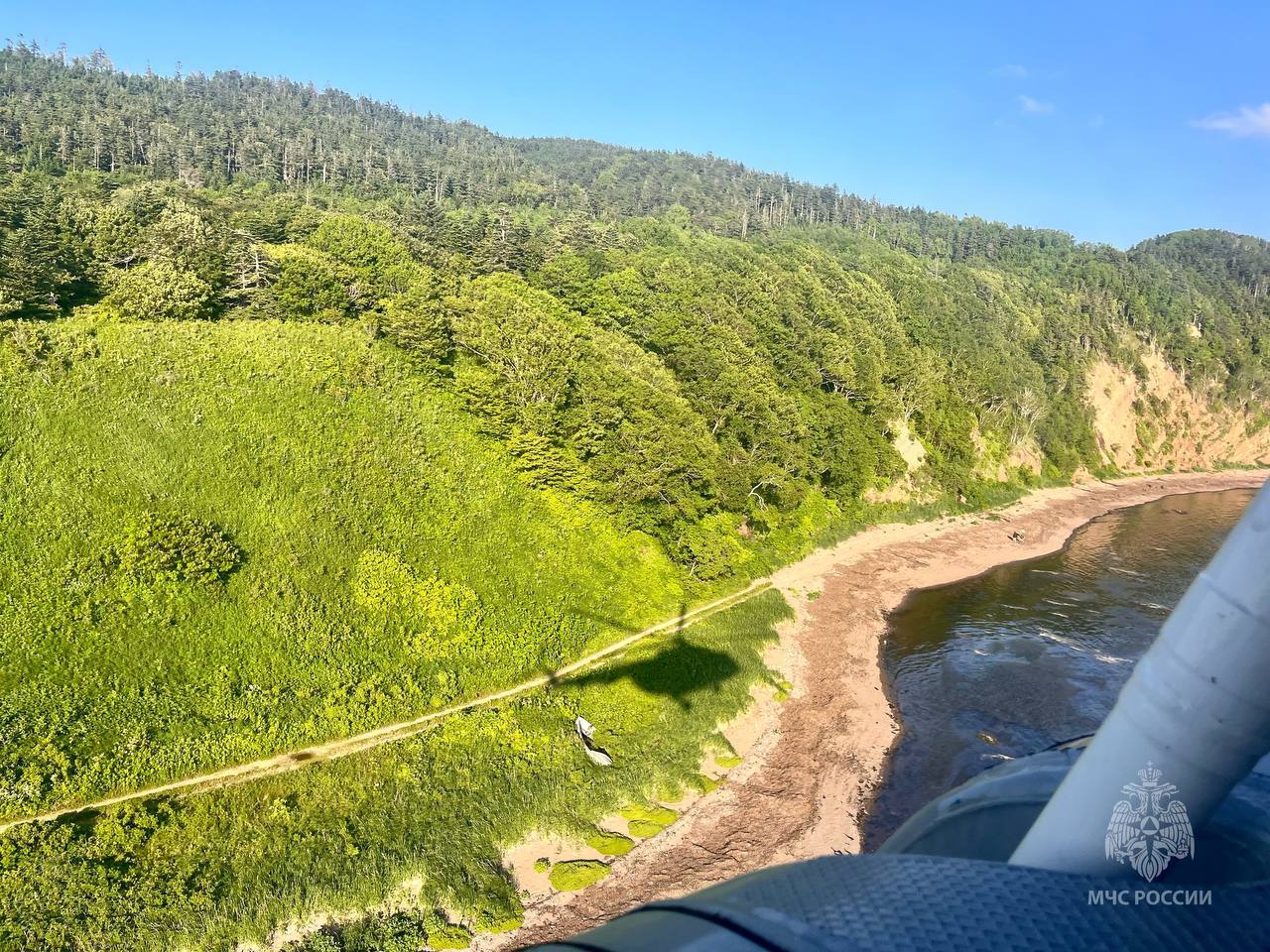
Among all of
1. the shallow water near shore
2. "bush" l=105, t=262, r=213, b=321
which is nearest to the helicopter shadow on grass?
the shallow water near shore

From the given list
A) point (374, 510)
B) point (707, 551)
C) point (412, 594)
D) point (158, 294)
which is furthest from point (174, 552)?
point (707, 551)

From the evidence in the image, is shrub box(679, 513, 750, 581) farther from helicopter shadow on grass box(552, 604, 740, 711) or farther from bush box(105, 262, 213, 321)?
bush box(105, 262, 213, 321)

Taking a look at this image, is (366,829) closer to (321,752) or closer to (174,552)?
(321,752)

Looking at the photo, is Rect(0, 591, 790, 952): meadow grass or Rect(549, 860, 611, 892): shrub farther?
Rect(549, 860, 611, 892): shrub

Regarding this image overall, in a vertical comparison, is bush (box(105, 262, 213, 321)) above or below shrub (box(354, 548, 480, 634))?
above

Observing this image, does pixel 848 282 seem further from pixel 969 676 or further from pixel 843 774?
pixel 843 774

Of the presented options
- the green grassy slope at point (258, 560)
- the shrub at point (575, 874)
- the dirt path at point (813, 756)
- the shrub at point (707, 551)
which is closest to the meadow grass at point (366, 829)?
the shrub at point (575, 874)
